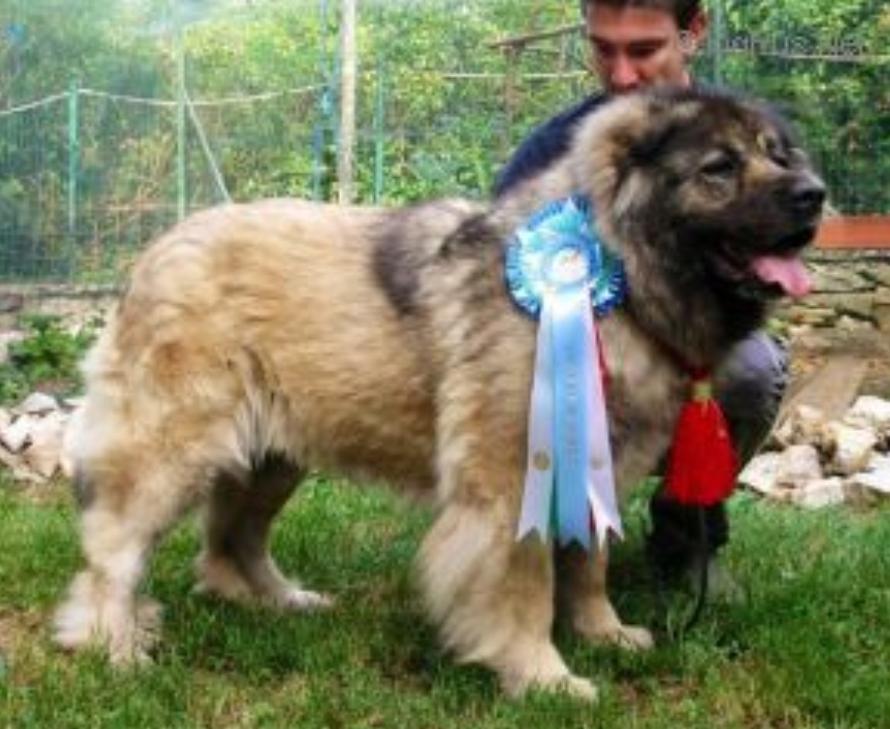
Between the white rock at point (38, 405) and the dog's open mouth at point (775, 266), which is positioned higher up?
the dog's open mouth at point (775, 266)

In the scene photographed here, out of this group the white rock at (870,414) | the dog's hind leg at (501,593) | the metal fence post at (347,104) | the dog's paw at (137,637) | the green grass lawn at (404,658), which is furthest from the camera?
the metal fence post at (347,104)

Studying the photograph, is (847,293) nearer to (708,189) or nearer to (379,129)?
(379,129)

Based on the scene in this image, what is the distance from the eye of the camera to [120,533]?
380 centimetres

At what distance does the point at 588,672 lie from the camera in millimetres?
3717

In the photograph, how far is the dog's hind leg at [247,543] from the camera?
4328 mm

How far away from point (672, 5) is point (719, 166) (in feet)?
2.73

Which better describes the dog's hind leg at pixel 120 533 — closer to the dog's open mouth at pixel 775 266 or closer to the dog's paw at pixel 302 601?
the dog's paw at pixel 302 601

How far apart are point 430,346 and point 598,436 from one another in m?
0.50

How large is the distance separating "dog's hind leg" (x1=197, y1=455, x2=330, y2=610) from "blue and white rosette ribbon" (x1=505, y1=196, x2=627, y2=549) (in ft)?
3.36

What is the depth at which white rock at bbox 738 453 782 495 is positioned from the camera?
6.53 meters

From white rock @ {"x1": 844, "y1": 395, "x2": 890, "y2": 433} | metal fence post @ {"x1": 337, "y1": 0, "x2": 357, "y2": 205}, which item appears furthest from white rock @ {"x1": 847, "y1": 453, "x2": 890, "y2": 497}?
metal fence post @ {"x1": 337, "y1": 0, "x2": 357, "y2": 205}

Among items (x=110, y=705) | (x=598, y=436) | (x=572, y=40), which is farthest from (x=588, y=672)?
(x=572, y=40)

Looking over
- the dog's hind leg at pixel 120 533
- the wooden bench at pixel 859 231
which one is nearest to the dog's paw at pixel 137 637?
the dog's hind leg at pixel 120 533

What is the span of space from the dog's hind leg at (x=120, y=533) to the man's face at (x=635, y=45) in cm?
157
